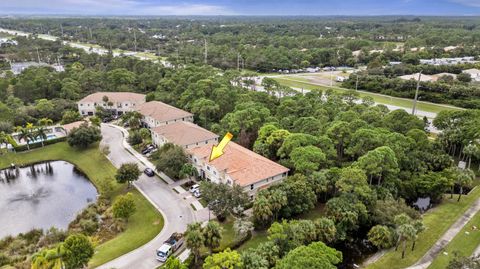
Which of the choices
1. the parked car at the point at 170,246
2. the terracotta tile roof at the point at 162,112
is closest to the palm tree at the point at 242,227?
the parked car at the point at 170,246

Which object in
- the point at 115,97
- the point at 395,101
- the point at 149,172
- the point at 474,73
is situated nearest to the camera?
the point at 149,172

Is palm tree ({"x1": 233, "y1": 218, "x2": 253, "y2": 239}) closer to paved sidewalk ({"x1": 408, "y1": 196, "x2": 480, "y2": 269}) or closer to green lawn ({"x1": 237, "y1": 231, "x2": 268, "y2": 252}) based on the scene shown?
green lawn ({"x1": 237, "y1": 231, "x2": 268, "y2": 252})

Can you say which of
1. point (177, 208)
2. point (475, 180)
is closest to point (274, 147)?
point (177, 208)

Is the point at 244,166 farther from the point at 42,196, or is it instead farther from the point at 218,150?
the point at 42,196

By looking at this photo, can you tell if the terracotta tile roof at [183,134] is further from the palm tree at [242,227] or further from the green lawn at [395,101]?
the green lawn at [395,101]

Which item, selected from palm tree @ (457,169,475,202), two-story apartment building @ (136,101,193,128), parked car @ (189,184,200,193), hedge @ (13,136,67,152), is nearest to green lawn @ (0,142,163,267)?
hedge @ (13,136,67,152)

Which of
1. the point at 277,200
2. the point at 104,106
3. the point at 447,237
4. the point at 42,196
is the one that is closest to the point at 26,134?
the point at 42,196
